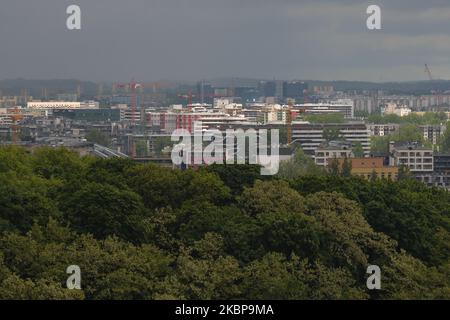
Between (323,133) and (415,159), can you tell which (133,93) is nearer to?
(323,133)

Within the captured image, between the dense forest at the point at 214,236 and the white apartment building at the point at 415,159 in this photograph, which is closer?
the dense forest at the point at 214,236

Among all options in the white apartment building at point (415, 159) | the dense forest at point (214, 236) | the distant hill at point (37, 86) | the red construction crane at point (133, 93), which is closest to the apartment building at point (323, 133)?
the white apartment building at point (415, 159)

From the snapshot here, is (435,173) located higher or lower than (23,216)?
lower

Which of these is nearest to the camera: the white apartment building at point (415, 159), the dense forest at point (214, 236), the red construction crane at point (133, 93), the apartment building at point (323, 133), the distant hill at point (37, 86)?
the dense forest at point (214, 236)

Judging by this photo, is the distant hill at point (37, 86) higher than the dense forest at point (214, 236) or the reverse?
the reverse

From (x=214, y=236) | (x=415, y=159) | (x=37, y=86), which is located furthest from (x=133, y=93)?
(x=214, y=236)

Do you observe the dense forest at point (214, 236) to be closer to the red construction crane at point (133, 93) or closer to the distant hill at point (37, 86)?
the red construction crane at point (133, 93)

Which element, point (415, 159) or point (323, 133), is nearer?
point (415, 159)
